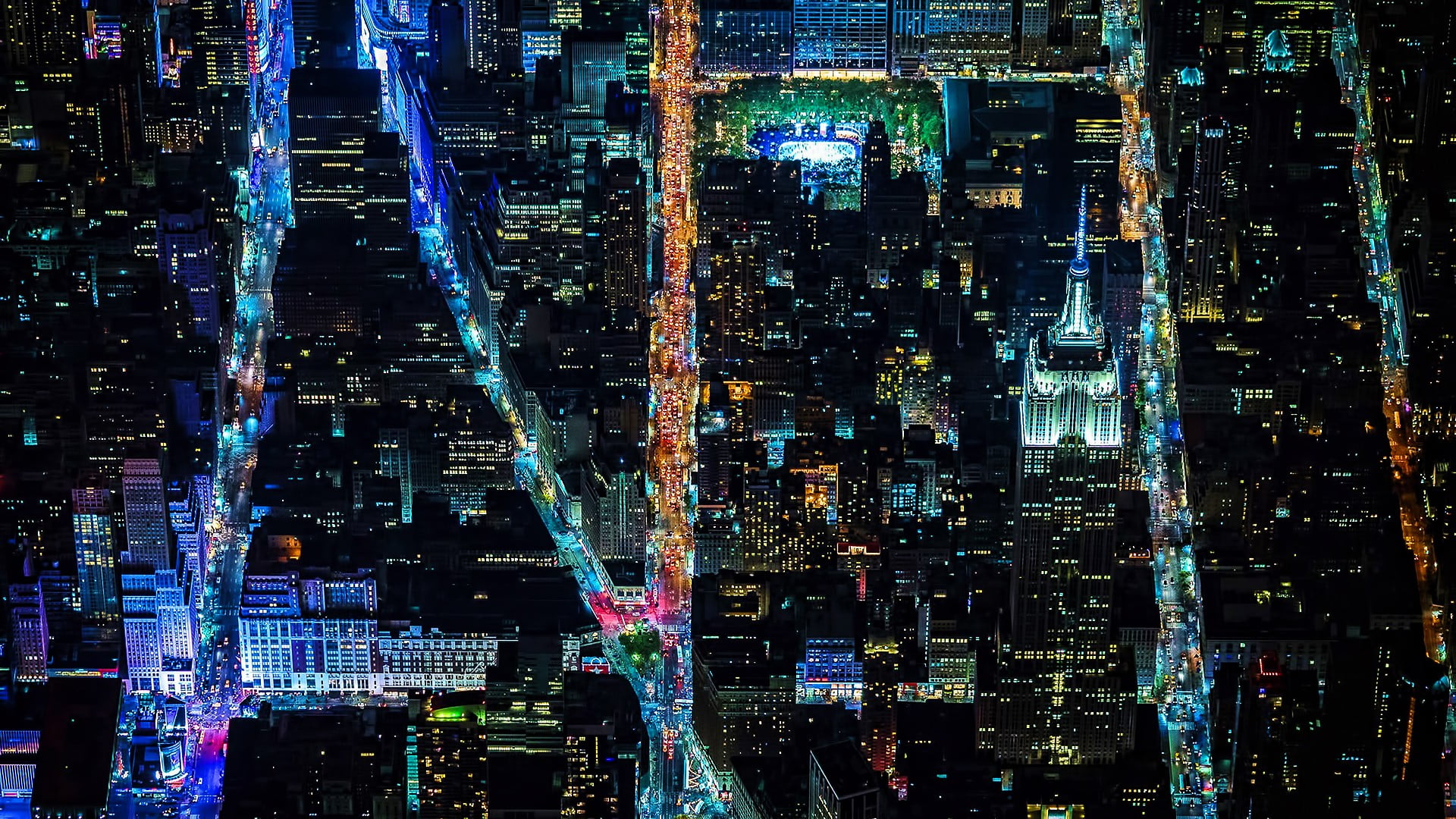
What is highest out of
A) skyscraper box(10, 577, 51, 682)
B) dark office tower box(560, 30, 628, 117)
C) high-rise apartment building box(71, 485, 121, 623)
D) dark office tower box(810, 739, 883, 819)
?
dark office tower box(560, 30, 628, 117)

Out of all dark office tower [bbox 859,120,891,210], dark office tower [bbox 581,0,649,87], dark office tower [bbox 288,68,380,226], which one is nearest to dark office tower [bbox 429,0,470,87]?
dark office tower [bbox 288,68,380,226]

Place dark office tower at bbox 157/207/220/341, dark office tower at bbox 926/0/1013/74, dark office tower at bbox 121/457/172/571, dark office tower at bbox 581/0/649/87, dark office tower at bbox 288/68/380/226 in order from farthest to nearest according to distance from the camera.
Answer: dark office tower at bbox 926/0/1013/74
dark office tower at bbox 581/0/649/87
dark office tower at bbox 288/68/380/226
dark office tower at bbox 157/207/220/341
dark office tower at bbox 121/457/172/571

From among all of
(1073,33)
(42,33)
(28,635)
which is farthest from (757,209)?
(28,635)

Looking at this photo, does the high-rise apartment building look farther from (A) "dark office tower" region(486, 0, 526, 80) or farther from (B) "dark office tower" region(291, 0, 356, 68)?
(A) "dark office tower" region(486, 0, 526, 80)

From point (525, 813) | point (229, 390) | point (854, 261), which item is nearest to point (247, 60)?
point (229, 390)

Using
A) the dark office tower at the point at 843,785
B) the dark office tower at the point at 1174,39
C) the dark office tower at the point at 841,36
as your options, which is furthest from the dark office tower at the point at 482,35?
the dark office tower at the point at 843,785

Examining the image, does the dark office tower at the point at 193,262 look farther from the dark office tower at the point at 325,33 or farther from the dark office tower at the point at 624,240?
the dark office tower at the point at 624,240
